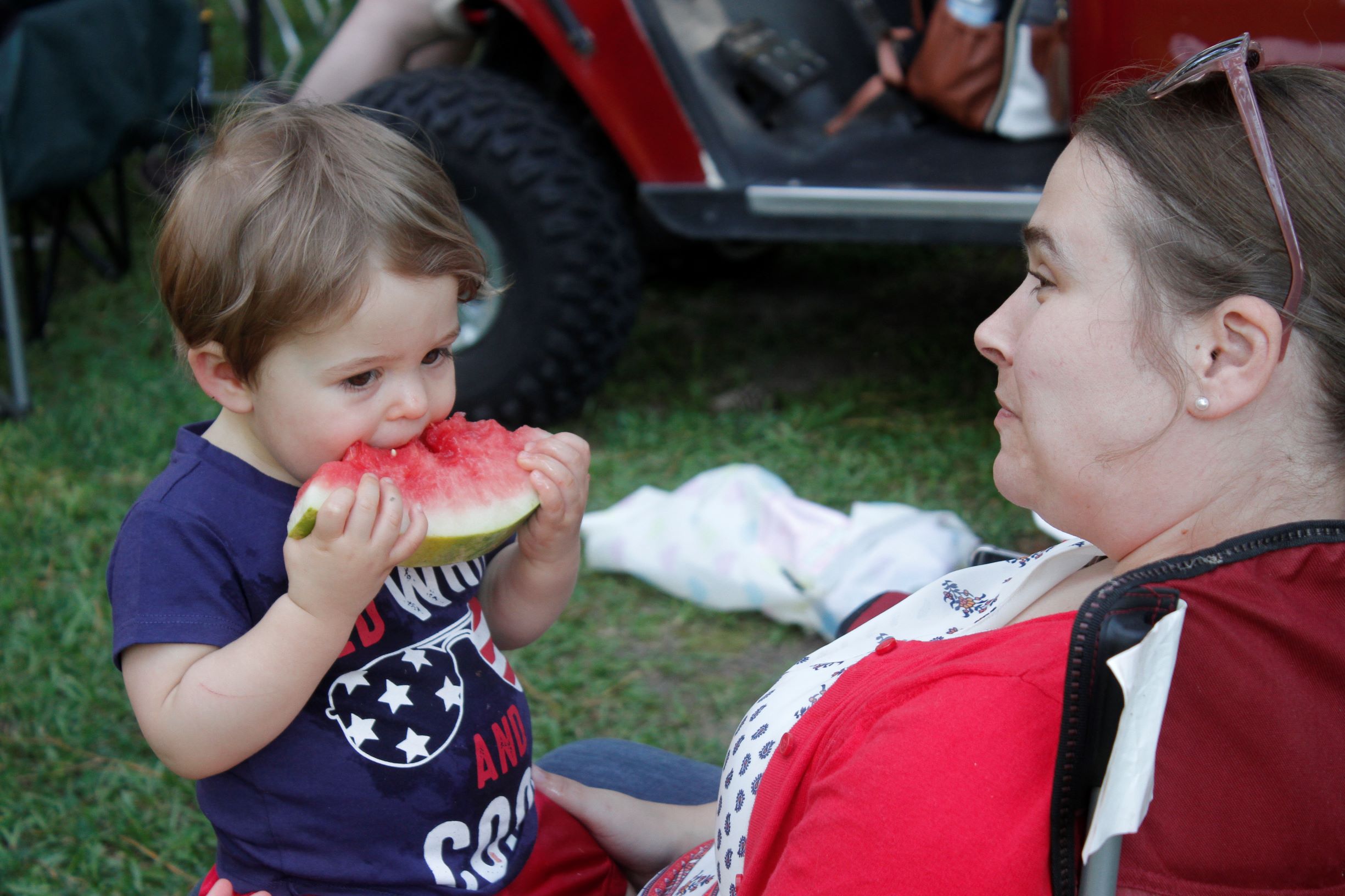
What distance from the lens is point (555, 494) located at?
1.56m

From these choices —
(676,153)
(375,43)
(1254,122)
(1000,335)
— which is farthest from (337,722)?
(375,43)

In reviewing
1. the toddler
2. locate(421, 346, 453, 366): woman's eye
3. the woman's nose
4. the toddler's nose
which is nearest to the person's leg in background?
the toddler

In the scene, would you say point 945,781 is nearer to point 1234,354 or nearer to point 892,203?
point 1234,354

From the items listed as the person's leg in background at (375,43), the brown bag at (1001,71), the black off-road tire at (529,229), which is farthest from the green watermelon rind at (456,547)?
the person's leg in background at (375,43)

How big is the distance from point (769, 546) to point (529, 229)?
138cm

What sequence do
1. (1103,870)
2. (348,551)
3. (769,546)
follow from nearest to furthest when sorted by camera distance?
(1103,870)
(348,551)
(769,546)

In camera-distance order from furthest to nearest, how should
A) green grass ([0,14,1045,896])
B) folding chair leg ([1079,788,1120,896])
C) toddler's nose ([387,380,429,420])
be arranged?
green grass ([0,14,1045,896]), toddler's nose ([387,380,429,420]), folding chair leg ([1079,788,1120,896])

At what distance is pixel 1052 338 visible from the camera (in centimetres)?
116

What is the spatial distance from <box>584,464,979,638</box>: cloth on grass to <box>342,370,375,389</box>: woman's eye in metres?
1.87

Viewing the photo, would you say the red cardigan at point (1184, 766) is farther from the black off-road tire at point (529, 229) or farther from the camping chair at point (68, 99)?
the camping chair at point (68, 99)

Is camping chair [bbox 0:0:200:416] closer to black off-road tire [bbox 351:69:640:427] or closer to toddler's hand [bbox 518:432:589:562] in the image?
black off-road tire [bbox 351:69:640:427]

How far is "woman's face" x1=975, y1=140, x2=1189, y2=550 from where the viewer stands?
3.67 ft

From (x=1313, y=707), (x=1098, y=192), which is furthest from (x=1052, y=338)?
(x=1313, y=707)

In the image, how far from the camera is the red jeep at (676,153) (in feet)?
12.1
